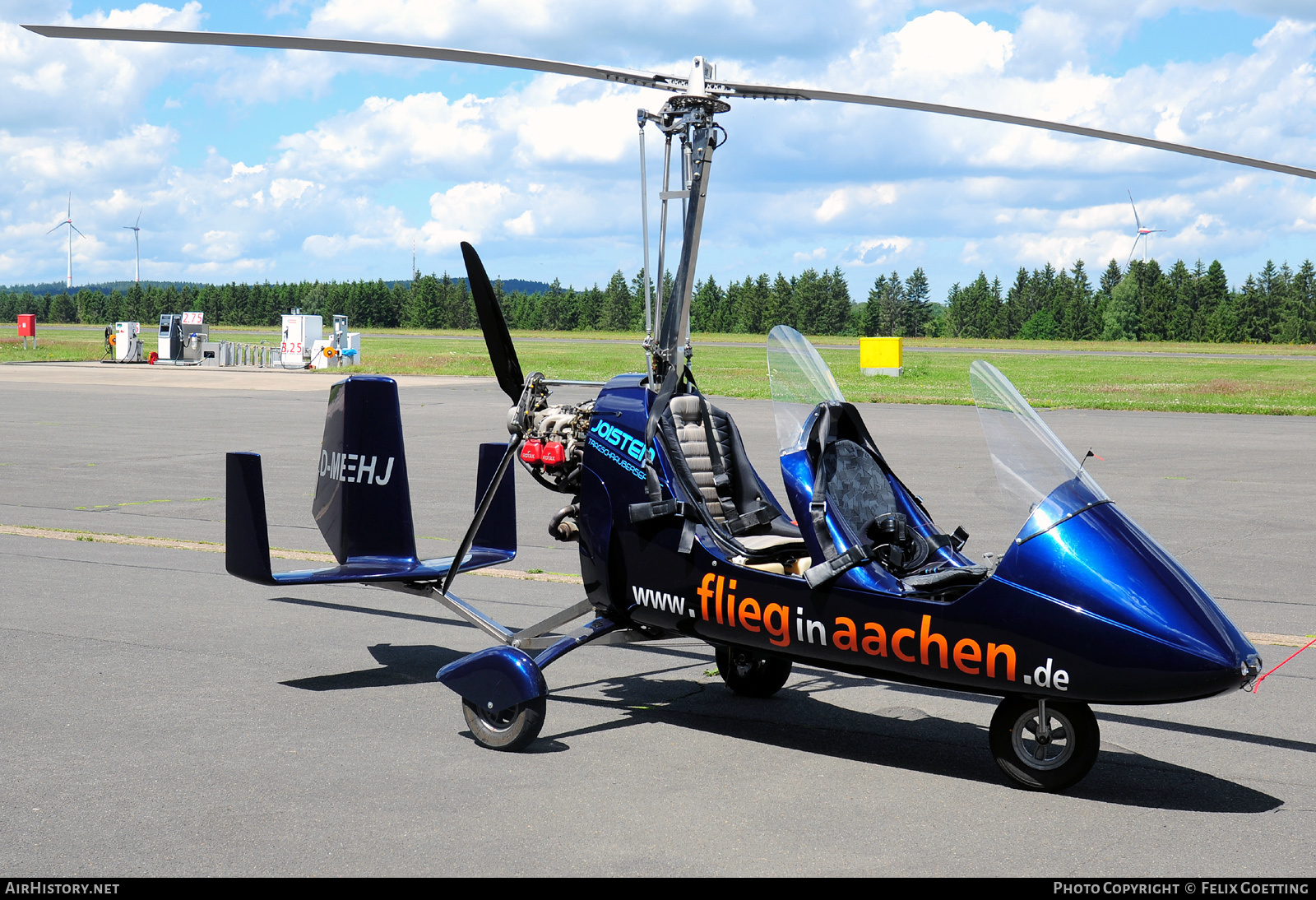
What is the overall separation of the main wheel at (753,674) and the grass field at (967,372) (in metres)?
21.3

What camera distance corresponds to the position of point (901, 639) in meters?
4.73

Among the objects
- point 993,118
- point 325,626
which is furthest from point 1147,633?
point 325,626

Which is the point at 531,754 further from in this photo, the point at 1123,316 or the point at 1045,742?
the point at 1123,316

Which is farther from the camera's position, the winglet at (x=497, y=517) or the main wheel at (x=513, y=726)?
the winglet at (x=497, y=517)

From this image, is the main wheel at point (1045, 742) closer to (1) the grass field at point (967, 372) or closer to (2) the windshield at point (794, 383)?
(2) the windshield at point (794, 383)

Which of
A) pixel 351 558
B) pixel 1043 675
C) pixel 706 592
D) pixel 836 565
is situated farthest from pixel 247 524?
pixel 1043 675

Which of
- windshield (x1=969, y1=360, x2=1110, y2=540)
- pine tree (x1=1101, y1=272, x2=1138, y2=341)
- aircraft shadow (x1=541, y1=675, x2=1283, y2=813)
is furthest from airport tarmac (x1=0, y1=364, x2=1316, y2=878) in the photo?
pine tree (x1=1101, y1=272, x2=1138, y2=341)

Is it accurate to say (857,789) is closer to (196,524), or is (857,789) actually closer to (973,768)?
(973,768)

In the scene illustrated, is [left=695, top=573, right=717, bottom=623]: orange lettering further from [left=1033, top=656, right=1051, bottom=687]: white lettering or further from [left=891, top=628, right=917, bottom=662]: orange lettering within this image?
[left=1033, top=656, right=1051, bottom=687]: white lettering

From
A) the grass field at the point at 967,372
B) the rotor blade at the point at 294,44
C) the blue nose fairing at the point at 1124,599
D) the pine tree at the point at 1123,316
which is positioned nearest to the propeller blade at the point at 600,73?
the rotor blade at the point at 294,44

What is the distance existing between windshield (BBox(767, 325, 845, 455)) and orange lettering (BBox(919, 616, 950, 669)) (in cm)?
110

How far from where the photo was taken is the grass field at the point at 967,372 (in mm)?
29203

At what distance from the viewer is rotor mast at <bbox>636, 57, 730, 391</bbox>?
5219 millimetres

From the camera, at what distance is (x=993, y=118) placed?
5270 millimetres
